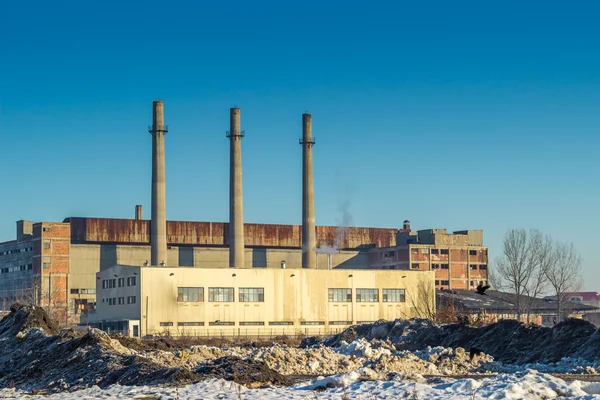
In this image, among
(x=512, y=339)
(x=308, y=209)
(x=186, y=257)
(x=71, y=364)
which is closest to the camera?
(x=71, y=364)

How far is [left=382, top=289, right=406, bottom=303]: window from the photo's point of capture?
83938 mm

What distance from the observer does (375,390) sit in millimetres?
20203

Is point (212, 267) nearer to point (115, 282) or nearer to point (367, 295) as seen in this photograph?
point (115, 282)

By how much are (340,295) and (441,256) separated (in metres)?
39.7

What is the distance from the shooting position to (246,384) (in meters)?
21.9

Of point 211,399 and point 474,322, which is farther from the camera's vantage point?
point 474,322

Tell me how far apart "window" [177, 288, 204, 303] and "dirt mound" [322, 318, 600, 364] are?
103 feet

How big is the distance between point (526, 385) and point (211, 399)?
6.39 m

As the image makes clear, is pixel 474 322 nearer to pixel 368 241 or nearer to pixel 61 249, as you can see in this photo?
pixel 61 249

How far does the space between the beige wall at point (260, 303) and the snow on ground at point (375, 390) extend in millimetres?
52238

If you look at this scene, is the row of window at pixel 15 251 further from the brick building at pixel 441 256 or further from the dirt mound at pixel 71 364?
the dirt mound at pixel 71 364

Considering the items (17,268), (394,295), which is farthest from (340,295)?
(17,268)

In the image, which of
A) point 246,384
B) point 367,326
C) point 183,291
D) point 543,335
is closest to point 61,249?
point 183,291

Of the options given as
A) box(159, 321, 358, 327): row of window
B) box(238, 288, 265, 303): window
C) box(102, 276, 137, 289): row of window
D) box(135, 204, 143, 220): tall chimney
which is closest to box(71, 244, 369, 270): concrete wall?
box(135, 204, 143, 220): tall chimney
